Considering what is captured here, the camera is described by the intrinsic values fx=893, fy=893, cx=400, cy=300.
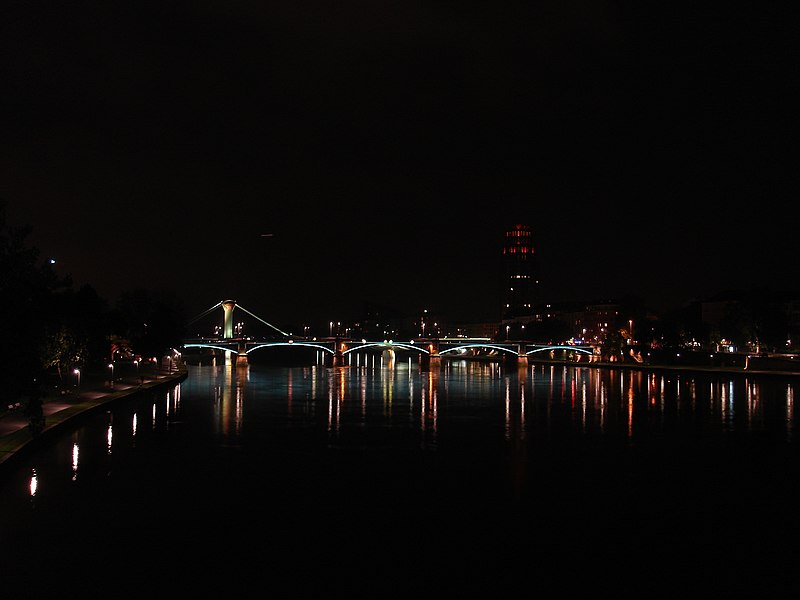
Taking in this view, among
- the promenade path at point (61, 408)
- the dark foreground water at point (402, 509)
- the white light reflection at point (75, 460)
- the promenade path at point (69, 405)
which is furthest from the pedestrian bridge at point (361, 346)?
the white light reflection at point (75, 460)

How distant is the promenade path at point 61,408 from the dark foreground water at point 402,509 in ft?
2.32

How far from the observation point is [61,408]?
103 feet

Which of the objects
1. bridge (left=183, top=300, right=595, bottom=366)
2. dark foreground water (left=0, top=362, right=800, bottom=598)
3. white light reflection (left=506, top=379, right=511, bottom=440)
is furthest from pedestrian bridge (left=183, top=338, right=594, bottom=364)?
dark foreground water (left=0, top=362, right=800, bottom=598)

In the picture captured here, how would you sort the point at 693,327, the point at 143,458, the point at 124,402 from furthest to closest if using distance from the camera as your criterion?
the point at 693,327, the point at 124,402, the point at 143,458

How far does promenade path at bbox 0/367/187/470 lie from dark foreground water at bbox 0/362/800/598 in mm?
708

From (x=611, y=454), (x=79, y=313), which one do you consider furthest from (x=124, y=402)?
(x=611, y=454)

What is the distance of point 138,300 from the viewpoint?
8331cm

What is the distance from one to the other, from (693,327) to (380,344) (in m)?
37.8

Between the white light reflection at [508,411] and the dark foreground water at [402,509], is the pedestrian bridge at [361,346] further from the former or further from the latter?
the dark foreground water at [402,509]

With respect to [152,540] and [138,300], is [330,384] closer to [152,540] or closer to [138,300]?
[138,300]

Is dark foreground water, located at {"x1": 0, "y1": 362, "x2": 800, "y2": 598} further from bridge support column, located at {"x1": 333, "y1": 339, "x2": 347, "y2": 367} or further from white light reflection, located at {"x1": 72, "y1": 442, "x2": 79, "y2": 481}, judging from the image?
bridge support column, located at {"x1": 333, "y1": 339, "x2": 347, "y2": 367}

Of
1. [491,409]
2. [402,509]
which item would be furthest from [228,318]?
[402,509]

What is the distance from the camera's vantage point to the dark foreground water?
37.9ft

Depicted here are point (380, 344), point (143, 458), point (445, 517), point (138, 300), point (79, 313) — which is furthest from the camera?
point (380, 344)
